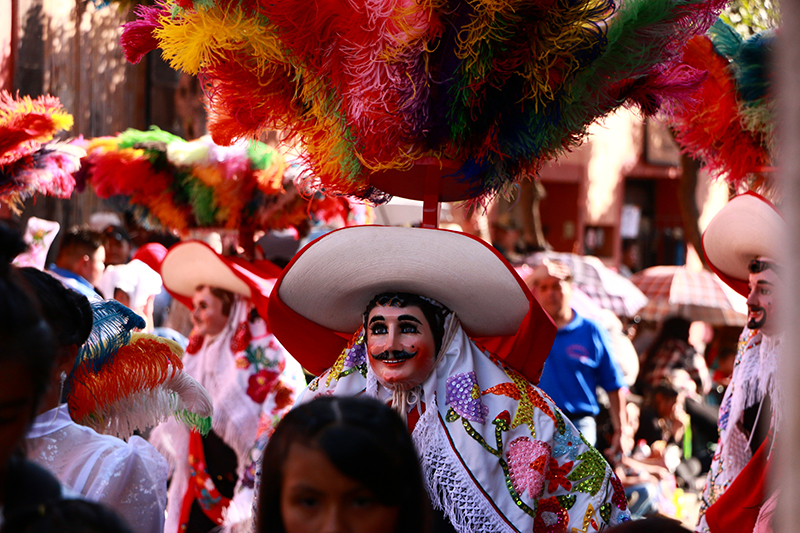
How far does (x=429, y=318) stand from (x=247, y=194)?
87.3 inches

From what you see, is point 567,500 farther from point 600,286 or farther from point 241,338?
point 600,286

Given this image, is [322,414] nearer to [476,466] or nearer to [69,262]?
[476,466]

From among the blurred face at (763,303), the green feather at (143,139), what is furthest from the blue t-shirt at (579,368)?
the green feather at (143,139)

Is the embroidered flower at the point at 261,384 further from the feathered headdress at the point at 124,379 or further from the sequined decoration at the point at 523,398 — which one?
the sequined decoration at the point at 523,398

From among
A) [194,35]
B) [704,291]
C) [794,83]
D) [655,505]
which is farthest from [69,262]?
[704,291]

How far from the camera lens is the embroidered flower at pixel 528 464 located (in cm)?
254

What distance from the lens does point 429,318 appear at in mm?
2836

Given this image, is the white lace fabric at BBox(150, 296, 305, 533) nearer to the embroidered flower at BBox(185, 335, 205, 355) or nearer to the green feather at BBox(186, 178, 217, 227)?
the embroidered flower at BBox(185, 335, 205, 355)

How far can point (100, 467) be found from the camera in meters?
2.07

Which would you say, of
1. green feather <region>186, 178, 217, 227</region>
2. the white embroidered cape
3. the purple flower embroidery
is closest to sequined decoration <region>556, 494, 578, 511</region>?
the white embroidered cape

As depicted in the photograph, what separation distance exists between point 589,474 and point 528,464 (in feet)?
0.72

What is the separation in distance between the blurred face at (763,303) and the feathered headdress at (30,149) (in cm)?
306

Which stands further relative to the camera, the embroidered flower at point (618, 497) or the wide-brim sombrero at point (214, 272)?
the wide-brim sombrero at point (214, 272)

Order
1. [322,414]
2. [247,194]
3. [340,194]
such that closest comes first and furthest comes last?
1. [322,414]
2. [340,194]
3. [247,194]
